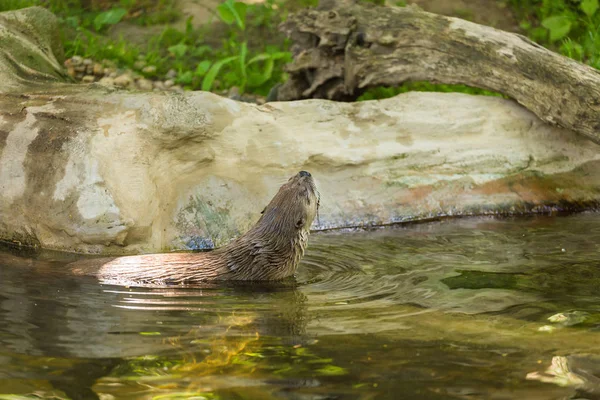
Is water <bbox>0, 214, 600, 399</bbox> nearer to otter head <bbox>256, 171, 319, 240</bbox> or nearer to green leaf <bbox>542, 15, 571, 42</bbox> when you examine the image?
otter head <bbox>256, 171, 319, 240</bbox>

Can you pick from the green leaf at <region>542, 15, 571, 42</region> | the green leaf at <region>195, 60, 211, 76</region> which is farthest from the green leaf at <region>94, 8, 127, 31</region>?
the green leaf at <region>542, 15, 571, 42</region>

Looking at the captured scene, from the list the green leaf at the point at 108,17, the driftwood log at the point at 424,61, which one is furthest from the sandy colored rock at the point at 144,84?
the driftwood log at the point at 424,61

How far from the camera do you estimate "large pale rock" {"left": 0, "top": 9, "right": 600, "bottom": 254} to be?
5156mm

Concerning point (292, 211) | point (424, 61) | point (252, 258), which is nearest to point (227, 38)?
point (424, 61)

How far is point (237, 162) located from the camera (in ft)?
18.9

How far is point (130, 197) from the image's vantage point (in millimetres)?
5184

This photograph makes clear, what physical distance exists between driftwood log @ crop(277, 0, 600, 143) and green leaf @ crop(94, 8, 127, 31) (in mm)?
2480

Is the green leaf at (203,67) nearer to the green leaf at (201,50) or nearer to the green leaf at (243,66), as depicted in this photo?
the green leaf at (243,66)

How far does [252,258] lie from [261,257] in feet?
0.16

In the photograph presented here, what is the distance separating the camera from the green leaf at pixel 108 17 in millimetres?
8953

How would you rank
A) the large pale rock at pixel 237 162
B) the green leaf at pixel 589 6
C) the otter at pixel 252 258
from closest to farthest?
the otter at pixel 252 258, the large pale rock at pixel 237 162, the green leaf at pixel 589 6

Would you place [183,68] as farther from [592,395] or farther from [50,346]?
[592,395]

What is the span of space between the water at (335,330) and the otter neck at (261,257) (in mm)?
132

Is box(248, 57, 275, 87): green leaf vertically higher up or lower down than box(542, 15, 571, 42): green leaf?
lower down
